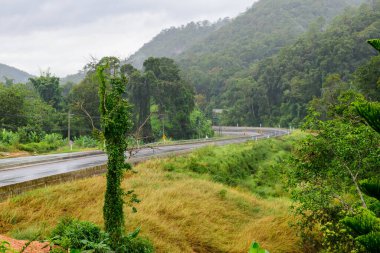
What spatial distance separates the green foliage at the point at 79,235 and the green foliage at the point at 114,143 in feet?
1.07

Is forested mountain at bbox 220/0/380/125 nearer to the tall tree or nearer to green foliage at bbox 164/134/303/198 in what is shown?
the tall tree

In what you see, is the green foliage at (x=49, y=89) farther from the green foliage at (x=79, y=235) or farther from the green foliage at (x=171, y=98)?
the green foliage at (x=79, y=235)

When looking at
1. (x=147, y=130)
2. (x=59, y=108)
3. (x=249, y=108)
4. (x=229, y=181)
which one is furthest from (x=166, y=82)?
(x=249, y=108)

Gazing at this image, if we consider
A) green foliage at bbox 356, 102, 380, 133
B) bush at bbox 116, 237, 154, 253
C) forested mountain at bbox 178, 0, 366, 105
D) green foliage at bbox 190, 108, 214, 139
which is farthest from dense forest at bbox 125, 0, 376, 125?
green foliage at bbox 356, 102, 380, 133

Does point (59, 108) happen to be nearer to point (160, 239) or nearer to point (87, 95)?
point (87, 95)

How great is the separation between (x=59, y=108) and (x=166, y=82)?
585 inches

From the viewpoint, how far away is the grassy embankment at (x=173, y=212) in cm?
1114

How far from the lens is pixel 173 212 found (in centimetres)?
1342

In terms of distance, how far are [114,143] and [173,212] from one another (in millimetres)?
5138

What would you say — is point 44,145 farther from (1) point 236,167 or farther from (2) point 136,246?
(2) point 136,246

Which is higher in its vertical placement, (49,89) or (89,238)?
(49,89)

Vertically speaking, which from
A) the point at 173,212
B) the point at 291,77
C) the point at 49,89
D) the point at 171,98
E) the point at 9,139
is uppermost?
the point at 291,77

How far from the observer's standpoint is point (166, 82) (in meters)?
51.4

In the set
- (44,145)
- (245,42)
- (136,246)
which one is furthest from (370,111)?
(245,42)
